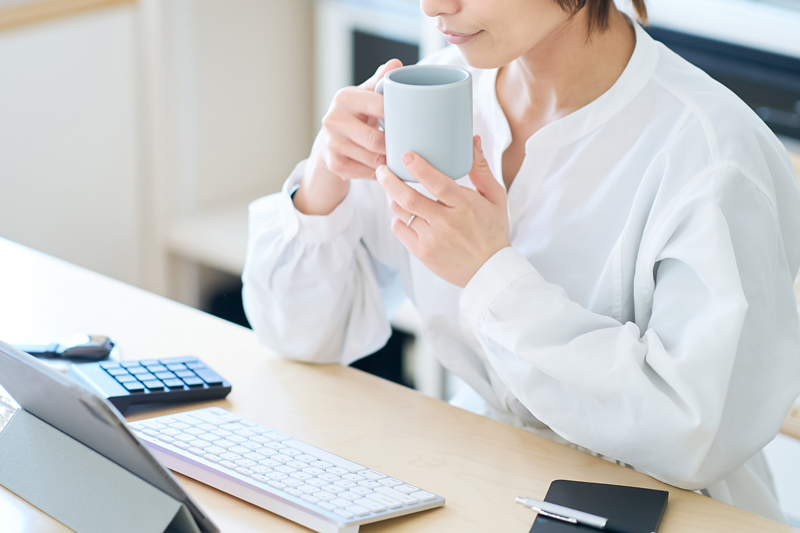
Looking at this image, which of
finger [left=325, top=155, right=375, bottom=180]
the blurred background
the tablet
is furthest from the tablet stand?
the blurred background

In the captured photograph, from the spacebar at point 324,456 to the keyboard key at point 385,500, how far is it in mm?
49

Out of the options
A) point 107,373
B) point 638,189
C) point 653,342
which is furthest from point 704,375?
point 107,373

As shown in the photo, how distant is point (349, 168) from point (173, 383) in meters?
0.29

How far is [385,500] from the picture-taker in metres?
0.68

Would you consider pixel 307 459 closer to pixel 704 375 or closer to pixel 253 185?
pixel 704 375

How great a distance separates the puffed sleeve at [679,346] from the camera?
740 mm

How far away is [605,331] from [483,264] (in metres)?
0.13

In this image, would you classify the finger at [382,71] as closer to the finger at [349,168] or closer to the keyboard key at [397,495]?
the finger at [349,168]

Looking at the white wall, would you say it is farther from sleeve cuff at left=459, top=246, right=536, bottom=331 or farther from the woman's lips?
sleeve cuff at left=459, top=246, right=536, bottom=331

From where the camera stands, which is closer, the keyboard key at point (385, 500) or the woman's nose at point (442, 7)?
the keyboard key at point (385, 500)

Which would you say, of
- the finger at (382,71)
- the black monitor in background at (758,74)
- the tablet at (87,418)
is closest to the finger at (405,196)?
the finger at (382,71)

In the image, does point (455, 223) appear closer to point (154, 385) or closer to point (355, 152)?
point (355, 152)

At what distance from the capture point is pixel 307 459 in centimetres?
74

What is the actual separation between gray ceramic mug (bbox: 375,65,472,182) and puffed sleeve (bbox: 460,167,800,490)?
111mm
